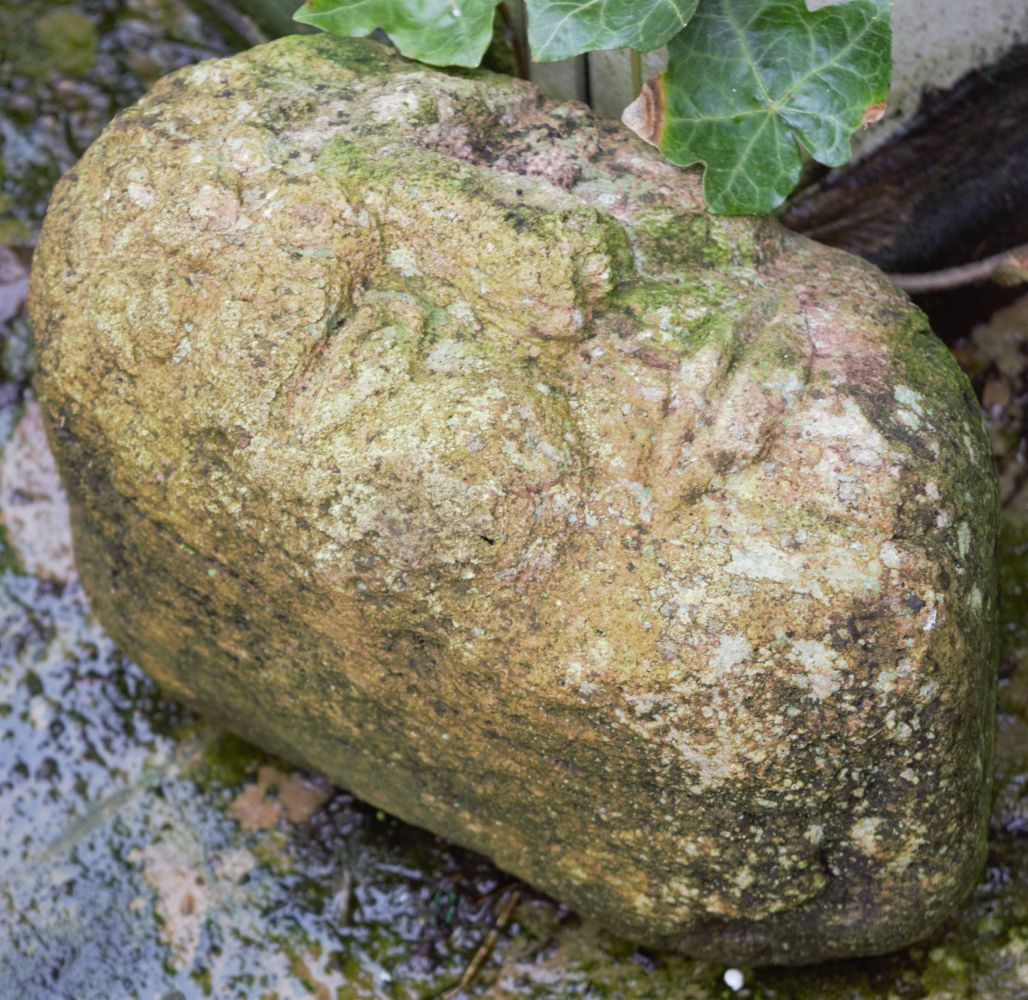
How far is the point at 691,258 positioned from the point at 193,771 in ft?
4.02

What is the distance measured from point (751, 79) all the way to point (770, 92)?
3 cm

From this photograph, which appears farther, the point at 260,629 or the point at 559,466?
the point at 260,629

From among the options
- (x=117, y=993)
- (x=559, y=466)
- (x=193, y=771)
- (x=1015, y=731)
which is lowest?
(x=117, y=993)

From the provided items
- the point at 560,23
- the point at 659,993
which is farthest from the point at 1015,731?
the point at 560,23

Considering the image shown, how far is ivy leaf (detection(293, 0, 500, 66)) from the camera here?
1.55 metres

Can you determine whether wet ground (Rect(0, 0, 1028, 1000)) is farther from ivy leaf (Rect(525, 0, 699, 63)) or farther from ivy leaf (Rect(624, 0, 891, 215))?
ivy leaf (Rect(525, 0, 699, 63))

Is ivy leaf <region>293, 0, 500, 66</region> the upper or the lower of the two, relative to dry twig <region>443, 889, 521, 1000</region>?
upper

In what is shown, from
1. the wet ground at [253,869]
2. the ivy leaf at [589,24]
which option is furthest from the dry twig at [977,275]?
the ivy leaf at [589,24]

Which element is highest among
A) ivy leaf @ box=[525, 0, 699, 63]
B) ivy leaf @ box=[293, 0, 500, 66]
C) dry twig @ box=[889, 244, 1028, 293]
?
ivy leaf @ box=[525, 0, 699, 63]

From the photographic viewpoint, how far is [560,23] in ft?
4.59

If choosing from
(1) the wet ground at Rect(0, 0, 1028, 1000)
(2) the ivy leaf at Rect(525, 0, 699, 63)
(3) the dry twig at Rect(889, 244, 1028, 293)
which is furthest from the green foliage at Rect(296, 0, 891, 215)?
(1) the wet ground at Rect(0, 0, 1028, 1000)

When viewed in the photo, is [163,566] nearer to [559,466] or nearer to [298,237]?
[298,237]

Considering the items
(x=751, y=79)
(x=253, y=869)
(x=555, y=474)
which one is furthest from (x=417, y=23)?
(x=253, y=869)

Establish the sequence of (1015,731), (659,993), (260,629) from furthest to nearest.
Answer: (1015,731), (659,993), (260,629)
